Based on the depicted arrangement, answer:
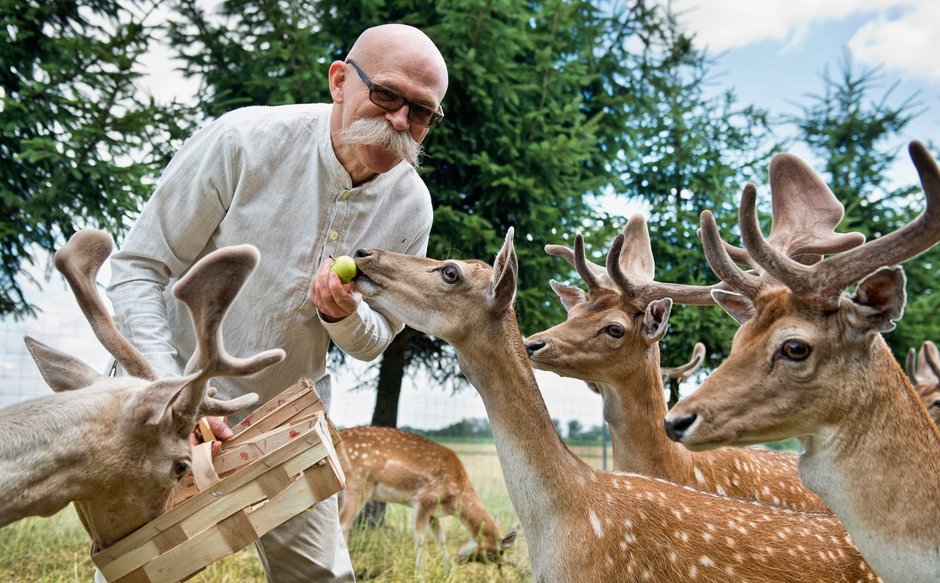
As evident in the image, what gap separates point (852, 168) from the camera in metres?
12.2

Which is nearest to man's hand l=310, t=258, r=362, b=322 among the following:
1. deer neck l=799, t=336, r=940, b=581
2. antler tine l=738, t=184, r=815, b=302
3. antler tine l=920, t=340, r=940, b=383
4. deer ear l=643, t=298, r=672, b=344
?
antler tine l=738, t=184, r=815, b=302

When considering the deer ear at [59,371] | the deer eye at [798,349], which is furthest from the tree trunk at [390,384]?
the deer eye at [798,349]

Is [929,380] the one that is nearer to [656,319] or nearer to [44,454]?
[656,319]

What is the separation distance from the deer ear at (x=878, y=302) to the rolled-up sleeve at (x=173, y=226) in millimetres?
2014

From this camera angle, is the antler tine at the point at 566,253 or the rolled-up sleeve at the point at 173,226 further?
the antler tine at the point at 566,253

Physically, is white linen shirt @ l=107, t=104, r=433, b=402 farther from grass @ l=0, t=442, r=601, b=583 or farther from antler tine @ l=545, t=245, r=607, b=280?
grass @ l=0, t=442, r=601, b=583

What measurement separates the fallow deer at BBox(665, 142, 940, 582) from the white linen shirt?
1.28m

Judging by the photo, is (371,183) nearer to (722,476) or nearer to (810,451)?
(810,451)

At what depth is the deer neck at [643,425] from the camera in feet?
12.1

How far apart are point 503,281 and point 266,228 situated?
0.86m

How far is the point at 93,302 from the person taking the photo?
2.33 metres

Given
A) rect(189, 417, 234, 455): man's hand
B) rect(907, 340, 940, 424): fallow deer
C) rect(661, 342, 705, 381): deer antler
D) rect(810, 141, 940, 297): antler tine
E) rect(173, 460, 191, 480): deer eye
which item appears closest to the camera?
rect(173, 460, 191, 480): deer eye

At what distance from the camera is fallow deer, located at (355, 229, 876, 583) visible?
8.58ft

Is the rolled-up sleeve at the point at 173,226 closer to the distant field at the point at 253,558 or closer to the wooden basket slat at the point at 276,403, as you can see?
the wooden basket slat at the point at 276,403
